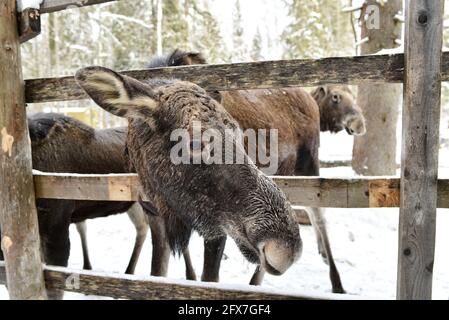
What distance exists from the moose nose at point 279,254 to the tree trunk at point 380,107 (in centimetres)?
578

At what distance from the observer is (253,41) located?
24.2 meters

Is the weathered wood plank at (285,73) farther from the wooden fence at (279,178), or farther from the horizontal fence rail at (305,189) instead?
the horizontal fence rail at (305,189)

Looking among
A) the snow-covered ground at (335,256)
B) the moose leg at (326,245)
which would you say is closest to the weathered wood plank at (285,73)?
the snow-covered ground at (335,256)

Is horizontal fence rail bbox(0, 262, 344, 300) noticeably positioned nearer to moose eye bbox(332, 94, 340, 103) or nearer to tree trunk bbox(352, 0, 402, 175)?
moose eye bbox(332, 94, 340, 103)

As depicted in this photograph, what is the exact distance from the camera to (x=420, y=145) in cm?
199

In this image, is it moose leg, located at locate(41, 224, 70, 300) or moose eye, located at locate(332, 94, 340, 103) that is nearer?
moose leg, located at locate(41, 224, 70, 300)

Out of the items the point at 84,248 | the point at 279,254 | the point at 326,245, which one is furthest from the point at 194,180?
the point at 84,248

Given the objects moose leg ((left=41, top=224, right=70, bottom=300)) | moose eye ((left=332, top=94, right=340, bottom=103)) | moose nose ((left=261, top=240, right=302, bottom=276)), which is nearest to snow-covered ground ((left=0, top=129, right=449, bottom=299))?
moose leg ((left=41, top=224, right=70, bottom=300))

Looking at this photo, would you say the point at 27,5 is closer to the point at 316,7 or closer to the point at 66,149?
the point at 66,149

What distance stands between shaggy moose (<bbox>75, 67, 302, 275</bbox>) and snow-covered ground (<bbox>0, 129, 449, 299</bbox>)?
6.53ft

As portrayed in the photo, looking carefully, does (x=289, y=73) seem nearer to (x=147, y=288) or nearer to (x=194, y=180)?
(x=194, y=180)

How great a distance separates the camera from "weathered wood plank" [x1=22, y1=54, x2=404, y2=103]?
2137mm

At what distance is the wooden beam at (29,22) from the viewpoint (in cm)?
267

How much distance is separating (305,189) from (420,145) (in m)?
0.77
